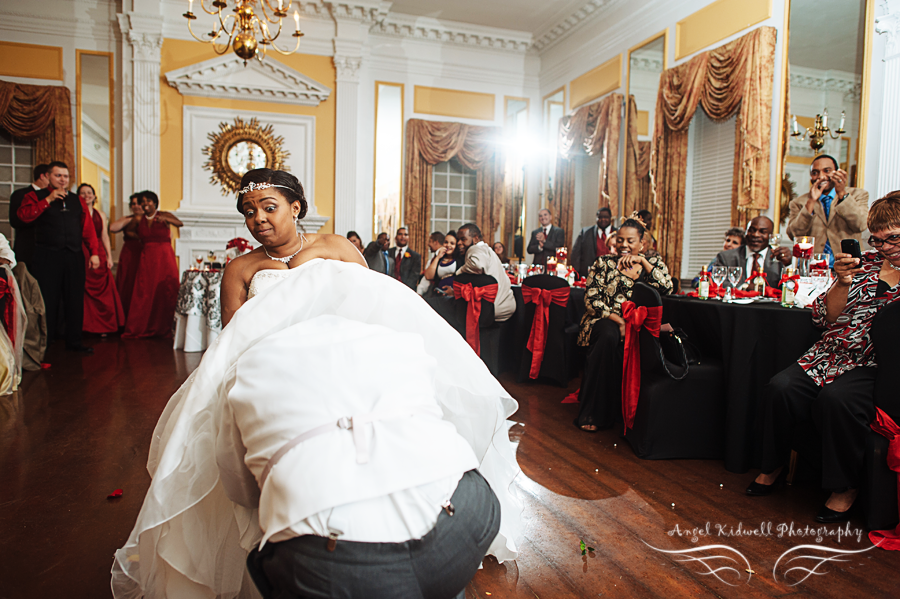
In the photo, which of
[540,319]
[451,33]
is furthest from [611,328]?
[451,33]

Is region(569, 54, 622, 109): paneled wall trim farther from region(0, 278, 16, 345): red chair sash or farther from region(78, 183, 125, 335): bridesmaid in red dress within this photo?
region(0, 278, 16, 345): red chair sash

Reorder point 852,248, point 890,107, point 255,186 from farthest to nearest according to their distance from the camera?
point 890,107, point 852,248, point 255,186

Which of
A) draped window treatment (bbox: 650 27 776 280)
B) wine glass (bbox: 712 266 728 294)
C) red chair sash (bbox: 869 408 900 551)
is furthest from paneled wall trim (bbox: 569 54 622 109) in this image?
red chair sash (bbox: 869 408 900 551)

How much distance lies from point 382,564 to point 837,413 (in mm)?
2014

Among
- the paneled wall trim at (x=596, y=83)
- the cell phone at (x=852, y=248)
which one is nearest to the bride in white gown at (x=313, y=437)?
the cell phone at (x=852, y=248)

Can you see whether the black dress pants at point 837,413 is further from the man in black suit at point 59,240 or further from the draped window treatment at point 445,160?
the draped window treatment at point 445,160

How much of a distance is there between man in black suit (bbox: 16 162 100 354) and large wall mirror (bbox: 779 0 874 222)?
22.4ft

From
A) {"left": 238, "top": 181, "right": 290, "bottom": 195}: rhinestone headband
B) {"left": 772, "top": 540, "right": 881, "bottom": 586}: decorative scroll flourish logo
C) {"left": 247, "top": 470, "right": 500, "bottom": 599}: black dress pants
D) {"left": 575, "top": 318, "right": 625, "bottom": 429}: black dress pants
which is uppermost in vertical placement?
{"left": 238, "top": 181, "right": 290, "bottom": 195}: rhinestone headband

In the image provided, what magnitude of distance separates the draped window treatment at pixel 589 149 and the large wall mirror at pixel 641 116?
0.55ft

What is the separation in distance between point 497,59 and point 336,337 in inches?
385

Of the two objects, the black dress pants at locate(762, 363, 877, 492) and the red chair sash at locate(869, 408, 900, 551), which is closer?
the red chair sash at locate(869, 408, 900, 551)

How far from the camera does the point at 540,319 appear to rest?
439 cm

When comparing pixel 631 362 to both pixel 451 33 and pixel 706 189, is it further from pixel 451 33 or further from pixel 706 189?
pixel 451 33

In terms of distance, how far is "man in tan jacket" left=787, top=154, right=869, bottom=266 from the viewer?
380cm
